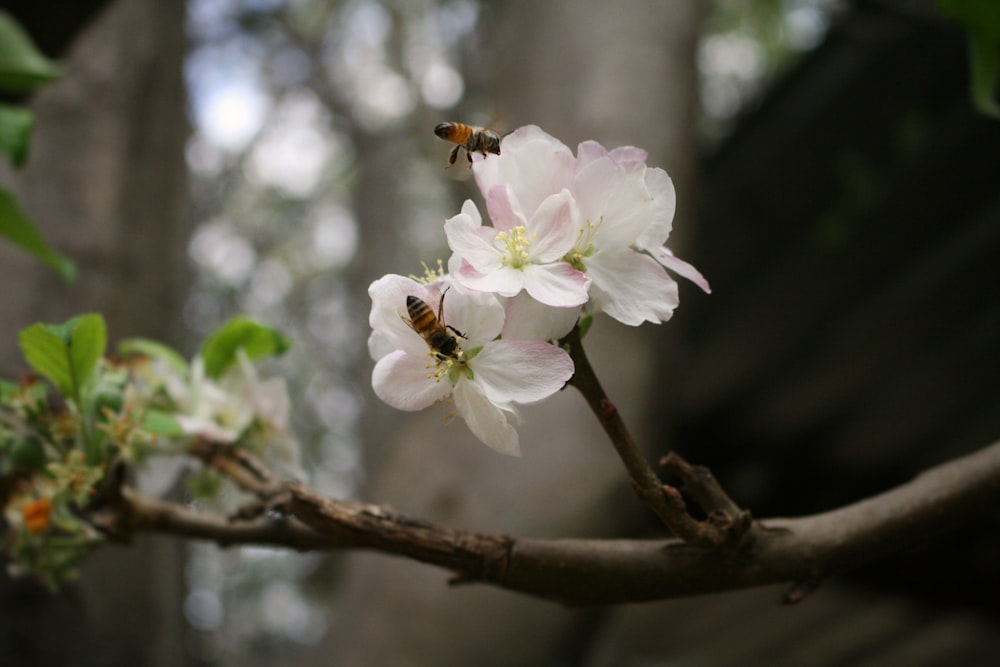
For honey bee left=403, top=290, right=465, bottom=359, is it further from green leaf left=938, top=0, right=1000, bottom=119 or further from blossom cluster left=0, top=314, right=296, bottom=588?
green leaf left=938, top=0, right=1000, bottom=119

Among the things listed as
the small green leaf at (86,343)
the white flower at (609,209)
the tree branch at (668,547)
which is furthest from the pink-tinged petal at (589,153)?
the small green leaf at (86,343)

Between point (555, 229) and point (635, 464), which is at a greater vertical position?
point (555, 229)

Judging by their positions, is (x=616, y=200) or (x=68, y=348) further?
(x=68, y=348)

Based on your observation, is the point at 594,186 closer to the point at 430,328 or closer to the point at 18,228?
the point at 430,328

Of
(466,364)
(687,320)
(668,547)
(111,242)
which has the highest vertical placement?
(687,320)

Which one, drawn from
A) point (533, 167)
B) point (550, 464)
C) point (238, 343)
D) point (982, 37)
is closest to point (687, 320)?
point (550, 464)

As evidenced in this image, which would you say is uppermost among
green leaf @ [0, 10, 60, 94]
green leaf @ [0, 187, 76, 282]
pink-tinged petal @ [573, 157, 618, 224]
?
green leaf @ [0, 10, 60, 94]

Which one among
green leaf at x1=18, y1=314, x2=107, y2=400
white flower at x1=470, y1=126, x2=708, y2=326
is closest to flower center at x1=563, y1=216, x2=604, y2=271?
white flower at x1=470, y1=126, x2=708, y2=326
